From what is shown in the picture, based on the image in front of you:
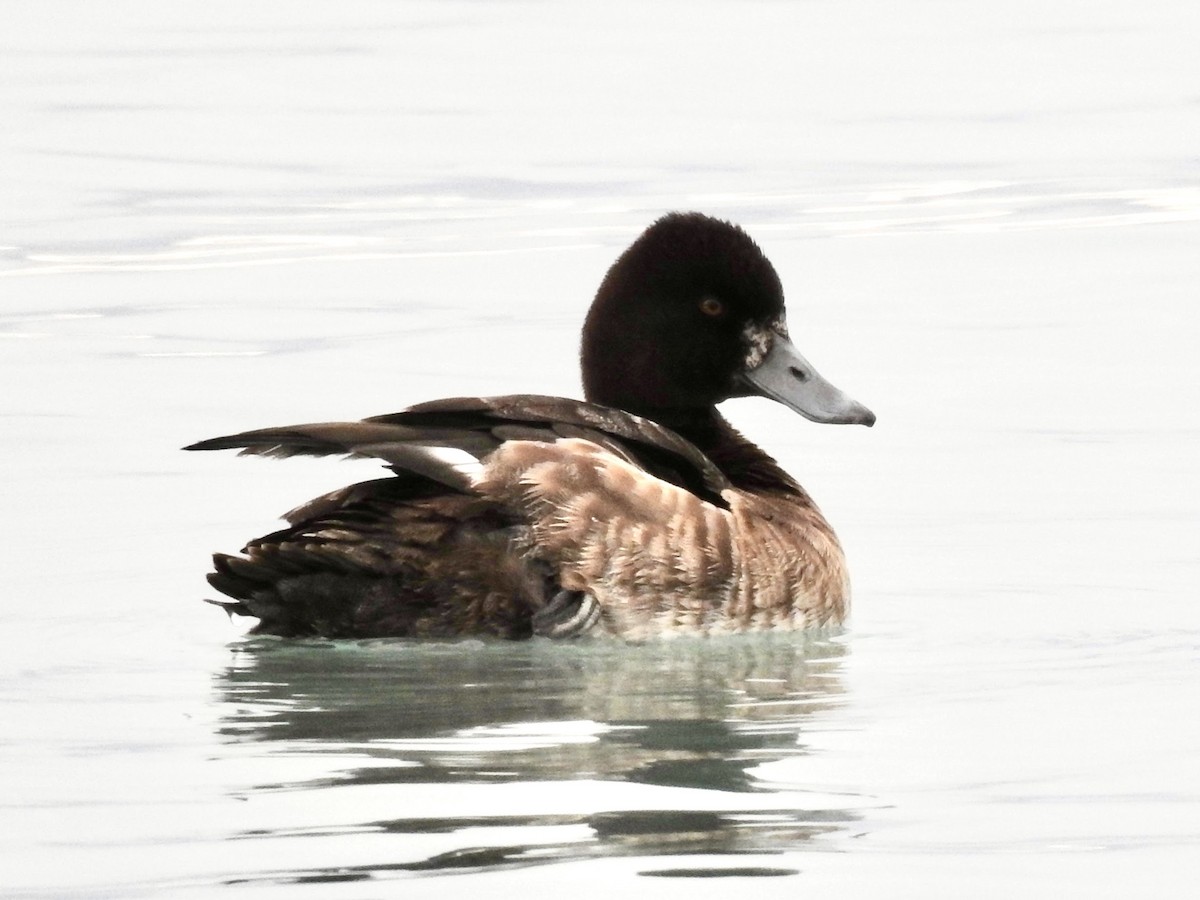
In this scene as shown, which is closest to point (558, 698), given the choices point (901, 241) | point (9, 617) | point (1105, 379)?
point (9, 617)

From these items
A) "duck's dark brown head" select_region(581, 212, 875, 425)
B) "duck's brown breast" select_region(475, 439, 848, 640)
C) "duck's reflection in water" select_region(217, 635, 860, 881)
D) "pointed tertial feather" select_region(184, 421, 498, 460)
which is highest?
"duck's dark brown head" select_region(581, 212, 875, 425)

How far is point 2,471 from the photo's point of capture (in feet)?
34.2

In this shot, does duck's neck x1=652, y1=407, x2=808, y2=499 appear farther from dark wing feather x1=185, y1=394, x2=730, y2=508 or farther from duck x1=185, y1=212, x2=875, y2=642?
dark wing feather x1=185, y1=394, x2=730, y2=508

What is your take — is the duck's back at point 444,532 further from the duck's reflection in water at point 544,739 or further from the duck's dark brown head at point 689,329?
the duck's dark brown head at point 689,329

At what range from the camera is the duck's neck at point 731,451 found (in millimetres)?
9148

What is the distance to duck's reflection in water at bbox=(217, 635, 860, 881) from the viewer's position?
586cm

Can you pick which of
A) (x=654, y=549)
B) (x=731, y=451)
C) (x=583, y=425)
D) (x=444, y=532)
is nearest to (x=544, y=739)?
(x=444, y=532)

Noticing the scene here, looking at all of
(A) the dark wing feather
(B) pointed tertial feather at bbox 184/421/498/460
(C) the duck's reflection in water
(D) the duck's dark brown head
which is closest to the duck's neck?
(D) the duck's dark brown head

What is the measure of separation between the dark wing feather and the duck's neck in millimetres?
383

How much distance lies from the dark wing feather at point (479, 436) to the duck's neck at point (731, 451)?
383mm

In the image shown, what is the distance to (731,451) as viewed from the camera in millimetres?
9305

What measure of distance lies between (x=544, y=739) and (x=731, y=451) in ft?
8.83

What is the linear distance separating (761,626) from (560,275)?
5946mm

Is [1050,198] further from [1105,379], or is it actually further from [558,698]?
[558,698]
